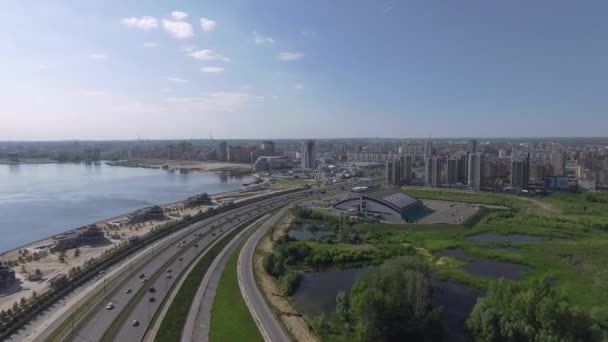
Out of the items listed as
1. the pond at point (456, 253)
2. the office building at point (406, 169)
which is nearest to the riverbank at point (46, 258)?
the pond at point (456, 253)

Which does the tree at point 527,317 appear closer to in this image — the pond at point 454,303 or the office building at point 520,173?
the pond at point 454,303

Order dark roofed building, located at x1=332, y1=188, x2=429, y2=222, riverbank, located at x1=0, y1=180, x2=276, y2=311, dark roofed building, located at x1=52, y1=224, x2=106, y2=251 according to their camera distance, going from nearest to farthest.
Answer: riverbank, located at x1=0, y1=180, x2=276, y2=311
dark roofed building, located at x1=52, y1=224, x2=106, y2=251
dark roofed building, located at x1=332, y1=188, x2=429, y2=222

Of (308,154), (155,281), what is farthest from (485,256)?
(308,154)

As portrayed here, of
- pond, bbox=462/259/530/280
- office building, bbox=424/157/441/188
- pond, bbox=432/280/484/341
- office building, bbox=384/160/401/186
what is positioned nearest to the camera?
pond, bbox=432/280/484/341

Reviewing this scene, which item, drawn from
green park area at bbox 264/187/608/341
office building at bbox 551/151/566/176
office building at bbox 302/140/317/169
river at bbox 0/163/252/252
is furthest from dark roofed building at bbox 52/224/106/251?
office building at bbox 551/151/566/176

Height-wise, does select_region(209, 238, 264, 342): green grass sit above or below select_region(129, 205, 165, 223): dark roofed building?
below

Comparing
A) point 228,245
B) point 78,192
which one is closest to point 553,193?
point 228,245

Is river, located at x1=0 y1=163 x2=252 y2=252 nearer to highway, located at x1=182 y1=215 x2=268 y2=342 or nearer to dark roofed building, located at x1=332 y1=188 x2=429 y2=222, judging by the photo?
highway, located at x1=182 y1=215 x2=268 y2=342
